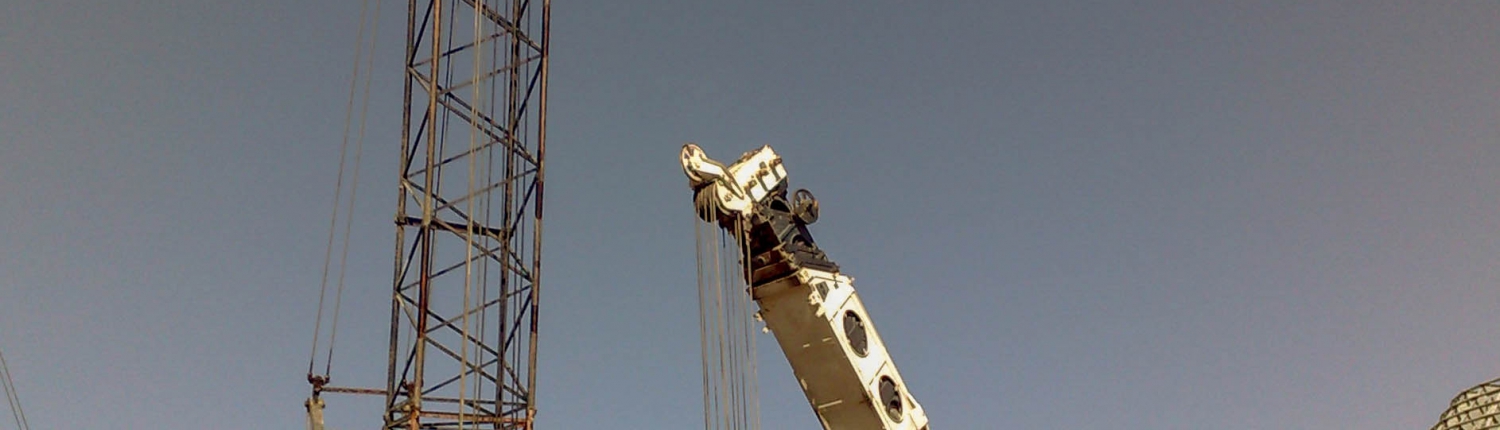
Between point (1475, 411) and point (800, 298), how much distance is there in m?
18.3

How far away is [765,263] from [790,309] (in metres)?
0.68

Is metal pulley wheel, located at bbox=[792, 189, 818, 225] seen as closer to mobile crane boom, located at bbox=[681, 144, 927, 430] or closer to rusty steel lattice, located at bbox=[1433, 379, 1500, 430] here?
mobile crane boom, located at bbox=[681, 144, 927, 430]

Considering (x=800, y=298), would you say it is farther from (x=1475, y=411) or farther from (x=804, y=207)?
(x=1475, y=411)

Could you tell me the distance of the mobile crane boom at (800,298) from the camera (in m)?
17.4

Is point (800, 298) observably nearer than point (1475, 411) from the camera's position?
Yes

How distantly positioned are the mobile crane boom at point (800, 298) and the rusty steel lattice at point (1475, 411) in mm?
16397

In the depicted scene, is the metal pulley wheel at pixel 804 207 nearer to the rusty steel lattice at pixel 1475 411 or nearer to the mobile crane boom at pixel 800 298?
the mobile crane boom at pixel 800 298

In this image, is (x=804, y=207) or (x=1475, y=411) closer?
(x=804, y=207)

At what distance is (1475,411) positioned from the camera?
28.3 metres

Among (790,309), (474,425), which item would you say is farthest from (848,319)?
(474,425)

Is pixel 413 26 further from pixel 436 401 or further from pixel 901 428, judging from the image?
pixel 901 428

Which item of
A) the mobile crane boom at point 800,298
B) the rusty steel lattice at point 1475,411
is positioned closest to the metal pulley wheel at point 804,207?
the mobile crane boom at point 800,298

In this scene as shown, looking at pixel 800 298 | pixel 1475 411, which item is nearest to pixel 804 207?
pixel 800 298

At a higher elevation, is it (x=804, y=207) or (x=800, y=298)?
(x=804, y=207)
